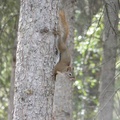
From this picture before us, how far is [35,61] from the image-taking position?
129 inches

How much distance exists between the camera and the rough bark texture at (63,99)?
4669 mm

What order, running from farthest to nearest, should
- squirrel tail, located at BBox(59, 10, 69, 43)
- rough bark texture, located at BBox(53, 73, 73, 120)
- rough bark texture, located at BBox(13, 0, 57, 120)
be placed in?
rough bark texture, located at BBox(53, 73, 73, 120) < squirrel tail, located at BBox(59, 10, 69, 43) < rough bark texture, located at BBox(13, 0, 57, 120)

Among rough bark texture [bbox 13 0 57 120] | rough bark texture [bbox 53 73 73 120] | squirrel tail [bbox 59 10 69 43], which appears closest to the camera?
rough bark texture [bbox 13 0 57 120]

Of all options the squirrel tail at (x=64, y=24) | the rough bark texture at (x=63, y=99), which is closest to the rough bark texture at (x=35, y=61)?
the squirrel tail at (x=64, y=24)

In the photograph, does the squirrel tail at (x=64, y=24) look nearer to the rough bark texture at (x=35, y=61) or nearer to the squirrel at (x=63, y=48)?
the squirrel at (x=63, y=48)

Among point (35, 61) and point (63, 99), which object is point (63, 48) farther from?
point (35, 61)

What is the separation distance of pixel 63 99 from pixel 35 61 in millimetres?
1491

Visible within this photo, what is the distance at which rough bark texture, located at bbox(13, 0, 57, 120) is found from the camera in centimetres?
326

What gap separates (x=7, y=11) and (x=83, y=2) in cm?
102

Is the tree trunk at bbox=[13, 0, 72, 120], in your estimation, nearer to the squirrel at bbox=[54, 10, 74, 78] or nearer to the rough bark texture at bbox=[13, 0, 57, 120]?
the rough bark texture at bbox=[13, 0, 57, 120]

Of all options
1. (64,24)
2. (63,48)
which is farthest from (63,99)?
(64,24)

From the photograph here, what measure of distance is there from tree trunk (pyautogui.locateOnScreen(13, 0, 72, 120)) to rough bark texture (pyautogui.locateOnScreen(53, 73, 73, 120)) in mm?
1347

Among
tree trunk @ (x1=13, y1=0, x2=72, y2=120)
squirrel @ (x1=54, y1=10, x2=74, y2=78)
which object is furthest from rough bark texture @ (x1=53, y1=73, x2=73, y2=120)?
tree trunk @ (x1=13, y1=0, x2=72, y2=120)

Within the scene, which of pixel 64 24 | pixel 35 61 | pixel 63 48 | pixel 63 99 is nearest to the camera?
pixel 35 61
